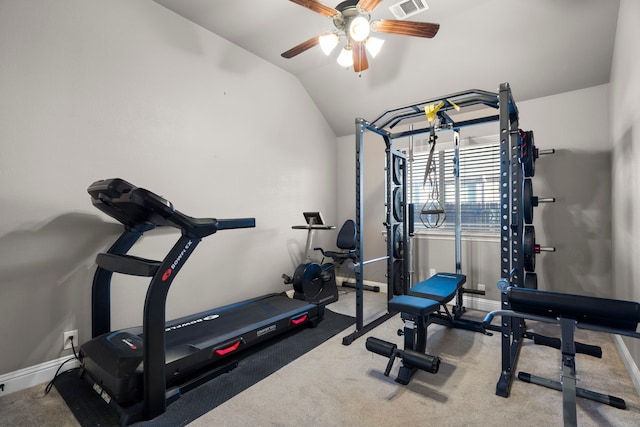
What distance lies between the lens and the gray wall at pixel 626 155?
1994mm

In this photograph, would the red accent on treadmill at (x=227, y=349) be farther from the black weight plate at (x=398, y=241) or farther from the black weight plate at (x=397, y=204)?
the black weight plate at (x=397, y=204)

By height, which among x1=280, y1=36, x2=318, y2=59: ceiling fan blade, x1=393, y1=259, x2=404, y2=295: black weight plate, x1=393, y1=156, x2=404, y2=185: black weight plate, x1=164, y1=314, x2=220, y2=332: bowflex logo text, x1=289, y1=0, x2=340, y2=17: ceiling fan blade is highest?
x1=289, y1=0, x2=340, y2=17: ceiling fan blade

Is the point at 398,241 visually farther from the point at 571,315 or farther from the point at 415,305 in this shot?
the point at 571,315

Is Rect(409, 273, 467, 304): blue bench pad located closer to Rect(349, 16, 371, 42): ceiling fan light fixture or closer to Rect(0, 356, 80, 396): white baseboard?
Rect(349, 16, 371, 42): ceiling fan light fixture

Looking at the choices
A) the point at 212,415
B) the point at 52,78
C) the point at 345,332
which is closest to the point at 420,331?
the point at 345,332

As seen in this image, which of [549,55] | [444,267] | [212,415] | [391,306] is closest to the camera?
[212,415]

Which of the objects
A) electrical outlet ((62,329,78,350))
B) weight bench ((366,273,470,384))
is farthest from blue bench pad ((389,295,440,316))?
electrical outlet ((62,329,78,350))

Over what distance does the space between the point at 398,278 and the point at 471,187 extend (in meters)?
1.55

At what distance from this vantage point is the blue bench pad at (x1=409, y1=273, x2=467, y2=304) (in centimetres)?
239

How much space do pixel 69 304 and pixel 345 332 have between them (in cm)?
236

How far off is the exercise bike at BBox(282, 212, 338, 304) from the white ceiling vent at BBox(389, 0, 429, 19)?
2282 millimetres

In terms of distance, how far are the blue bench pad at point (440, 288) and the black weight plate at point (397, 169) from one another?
1153 mm

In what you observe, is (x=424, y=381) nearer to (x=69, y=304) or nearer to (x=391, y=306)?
(x=391, y=306)

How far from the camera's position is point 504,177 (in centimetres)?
206
